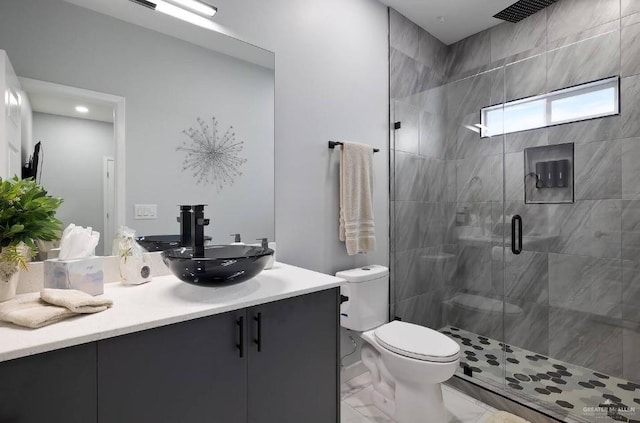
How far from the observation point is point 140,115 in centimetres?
145

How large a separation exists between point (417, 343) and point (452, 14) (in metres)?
2.57

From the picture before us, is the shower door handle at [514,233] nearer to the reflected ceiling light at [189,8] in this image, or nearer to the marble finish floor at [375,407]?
the marble finish floor at [375,407]

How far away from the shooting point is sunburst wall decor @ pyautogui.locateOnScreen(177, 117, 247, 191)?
1.59 metres

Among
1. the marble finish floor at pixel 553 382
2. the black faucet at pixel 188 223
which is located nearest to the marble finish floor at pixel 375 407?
the marble finish floor at pixel 553 382

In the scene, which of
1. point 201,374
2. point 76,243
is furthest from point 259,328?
point 76,243

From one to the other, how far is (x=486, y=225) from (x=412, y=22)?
6.01ft

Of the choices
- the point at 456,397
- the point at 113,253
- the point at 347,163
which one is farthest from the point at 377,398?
the point at 113,253

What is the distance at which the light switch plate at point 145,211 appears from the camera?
144cm

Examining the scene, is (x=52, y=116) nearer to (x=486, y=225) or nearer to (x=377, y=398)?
(x=377, y=398)

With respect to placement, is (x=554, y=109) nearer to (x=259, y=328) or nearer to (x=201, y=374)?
(x=259, y=328)

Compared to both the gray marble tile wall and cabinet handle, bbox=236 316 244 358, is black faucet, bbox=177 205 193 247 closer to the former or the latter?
cabinet handle, bbox=236 316 244 358

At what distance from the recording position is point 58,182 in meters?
1.27

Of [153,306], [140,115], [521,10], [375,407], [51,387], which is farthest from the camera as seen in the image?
[521,10]

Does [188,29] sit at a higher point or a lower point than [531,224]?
higher
